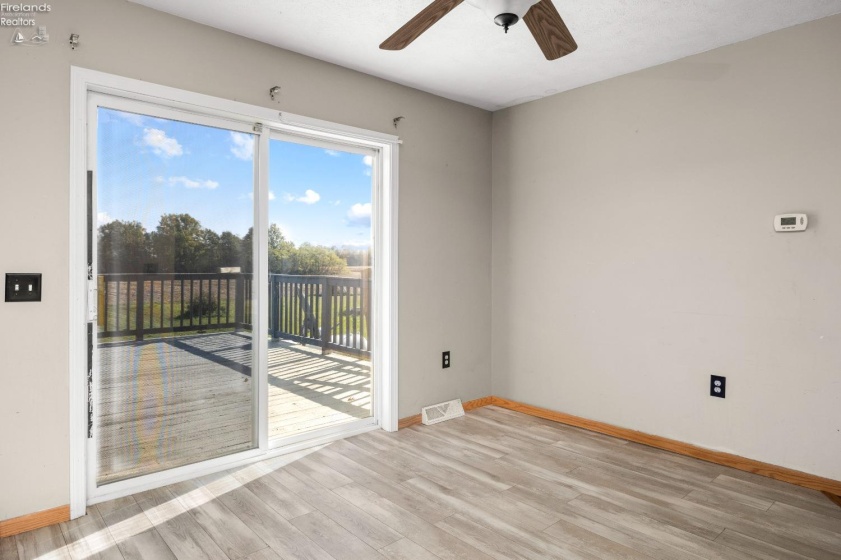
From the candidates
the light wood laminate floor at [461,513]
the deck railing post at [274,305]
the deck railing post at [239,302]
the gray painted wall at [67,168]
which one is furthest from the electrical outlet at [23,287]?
the deck railing post at [274,305]

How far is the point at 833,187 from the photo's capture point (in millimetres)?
2553

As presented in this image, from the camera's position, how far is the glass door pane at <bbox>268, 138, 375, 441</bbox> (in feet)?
10.1

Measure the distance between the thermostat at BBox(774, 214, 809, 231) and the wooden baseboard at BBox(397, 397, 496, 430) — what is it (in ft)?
7.79

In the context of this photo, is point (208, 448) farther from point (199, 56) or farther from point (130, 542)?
point (199, 56)

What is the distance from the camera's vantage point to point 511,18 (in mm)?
1791

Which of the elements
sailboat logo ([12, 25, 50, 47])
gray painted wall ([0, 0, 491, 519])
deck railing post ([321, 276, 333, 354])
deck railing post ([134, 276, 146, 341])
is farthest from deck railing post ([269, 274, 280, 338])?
sailboat logo ([12, 25, 50, 47])

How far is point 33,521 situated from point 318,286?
5.95 ft

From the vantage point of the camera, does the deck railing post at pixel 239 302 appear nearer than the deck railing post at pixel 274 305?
Yes

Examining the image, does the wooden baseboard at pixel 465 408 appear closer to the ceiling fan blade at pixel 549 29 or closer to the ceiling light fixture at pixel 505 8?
the ceiling fan blade at pixel 549 29

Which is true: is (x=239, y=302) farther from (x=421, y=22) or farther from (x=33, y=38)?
(x=421, y=22)

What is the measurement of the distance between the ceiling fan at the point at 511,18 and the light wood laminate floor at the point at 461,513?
6.76 ft

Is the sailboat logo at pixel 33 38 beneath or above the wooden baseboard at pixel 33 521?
above

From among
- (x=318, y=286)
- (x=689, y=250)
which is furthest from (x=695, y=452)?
(x=318, y=286)

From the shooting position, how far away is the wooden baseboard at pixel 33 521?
2.13 meters
